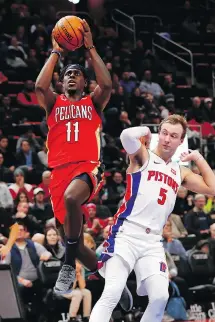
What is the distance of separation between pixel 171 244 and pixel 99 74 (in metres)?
6.69

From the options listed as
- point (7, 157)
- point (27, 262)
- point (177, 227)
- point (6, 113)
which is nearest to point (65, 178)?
point (27, 262)

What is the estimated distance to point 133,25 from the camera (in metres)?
26.0

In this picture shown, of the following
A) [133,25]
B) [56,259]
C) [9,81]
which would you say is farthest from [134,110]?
[56,259]

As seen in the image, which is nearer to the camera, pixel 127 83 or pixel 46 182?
pixel 46 182

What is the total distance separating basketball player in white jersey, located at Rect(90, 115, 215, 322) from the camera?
786 centimetres

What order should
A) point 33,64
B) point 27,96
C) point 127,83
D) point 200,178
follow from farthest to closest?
point 127,83 → point 33,64 → point 27,96 → point 200,178

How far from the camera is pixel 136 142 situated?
7.93 metres

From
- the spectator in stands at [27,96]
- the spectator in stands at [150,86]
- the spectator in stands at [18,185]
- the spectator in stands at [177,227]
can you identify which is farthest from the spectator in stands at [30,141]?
the spectator in stands at [150,86]

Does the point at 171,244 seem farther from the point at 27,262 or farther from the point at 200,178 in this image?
the point at 200,178

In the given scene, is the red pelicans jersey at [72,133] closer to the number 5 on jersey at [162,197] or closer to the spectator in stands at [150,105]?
the number 5 on jersey at [162,197]

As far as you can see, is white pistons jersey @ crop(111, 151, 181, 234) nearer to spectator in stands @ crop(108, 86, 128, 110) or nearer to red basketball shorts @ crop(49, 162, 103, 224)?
red basketball shorts @ crop(49, 162, 103, 224)

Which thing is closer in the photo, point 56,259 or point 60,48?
point 60,48

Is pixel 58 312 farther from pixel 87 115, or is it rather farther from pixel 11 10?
pixel 11 10

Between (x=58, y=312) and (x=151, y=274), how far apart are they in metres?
6.28
